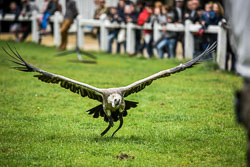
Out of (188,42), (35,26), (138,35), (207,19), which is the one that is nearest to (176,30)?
(188,42)

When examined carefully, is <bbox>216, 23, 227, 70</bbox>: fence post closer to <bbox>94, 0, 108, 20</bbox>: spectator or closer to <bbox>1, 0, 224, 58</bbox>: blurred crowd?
<bbox>1, 0, 224, 58</bbox>: blurred crowd

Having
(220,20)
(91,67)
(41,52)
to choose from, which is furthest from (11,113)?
(41,52)

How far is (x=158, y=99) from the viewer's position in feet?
37.5

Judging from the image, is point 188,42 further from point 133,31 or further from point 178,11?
point 133,31

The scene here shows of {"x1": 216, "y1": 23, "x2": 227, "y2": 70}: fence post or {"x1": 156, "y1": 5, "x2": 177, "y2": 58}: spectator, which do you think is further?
{"x1": 156, "y1": 5, "x2": 177, "y2": 58}: spectator

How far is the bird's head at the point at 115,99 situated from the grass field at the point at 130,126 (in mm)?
707

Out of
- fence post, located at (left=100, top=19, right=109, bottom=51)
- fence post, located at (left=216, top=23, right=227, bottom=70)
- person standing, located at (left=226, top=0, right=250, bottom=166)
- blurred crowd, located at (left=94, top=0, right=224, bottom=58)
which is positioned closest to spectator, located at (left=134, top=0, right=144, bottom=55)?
blurred crowd, located at (left=94, top=0, right=224, bottom=58)

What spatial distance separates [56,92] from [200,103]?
3818mm

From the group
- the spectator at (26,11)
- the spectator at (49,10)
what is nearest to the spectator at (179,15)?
the spectator at (49,10)

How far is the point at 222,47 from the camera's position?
50.7 feet

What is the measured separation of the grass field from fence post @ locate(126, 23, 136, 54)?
5.52m

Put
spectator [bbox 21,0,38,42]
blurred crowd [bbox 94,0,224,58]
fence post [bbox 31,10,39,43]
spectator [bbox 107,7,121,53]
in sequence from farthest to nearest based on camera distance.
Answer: spectator [bbox 21,0,38,42], fence post [bbox 31,10,39,43], spectator [bbox 107,7,121,53], blurred crowd [bbox 94,0,224,58]

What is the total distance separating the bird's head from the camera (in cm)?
745

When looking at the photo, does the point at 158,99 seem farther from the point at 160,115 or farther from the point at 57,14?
the point at 57,14
